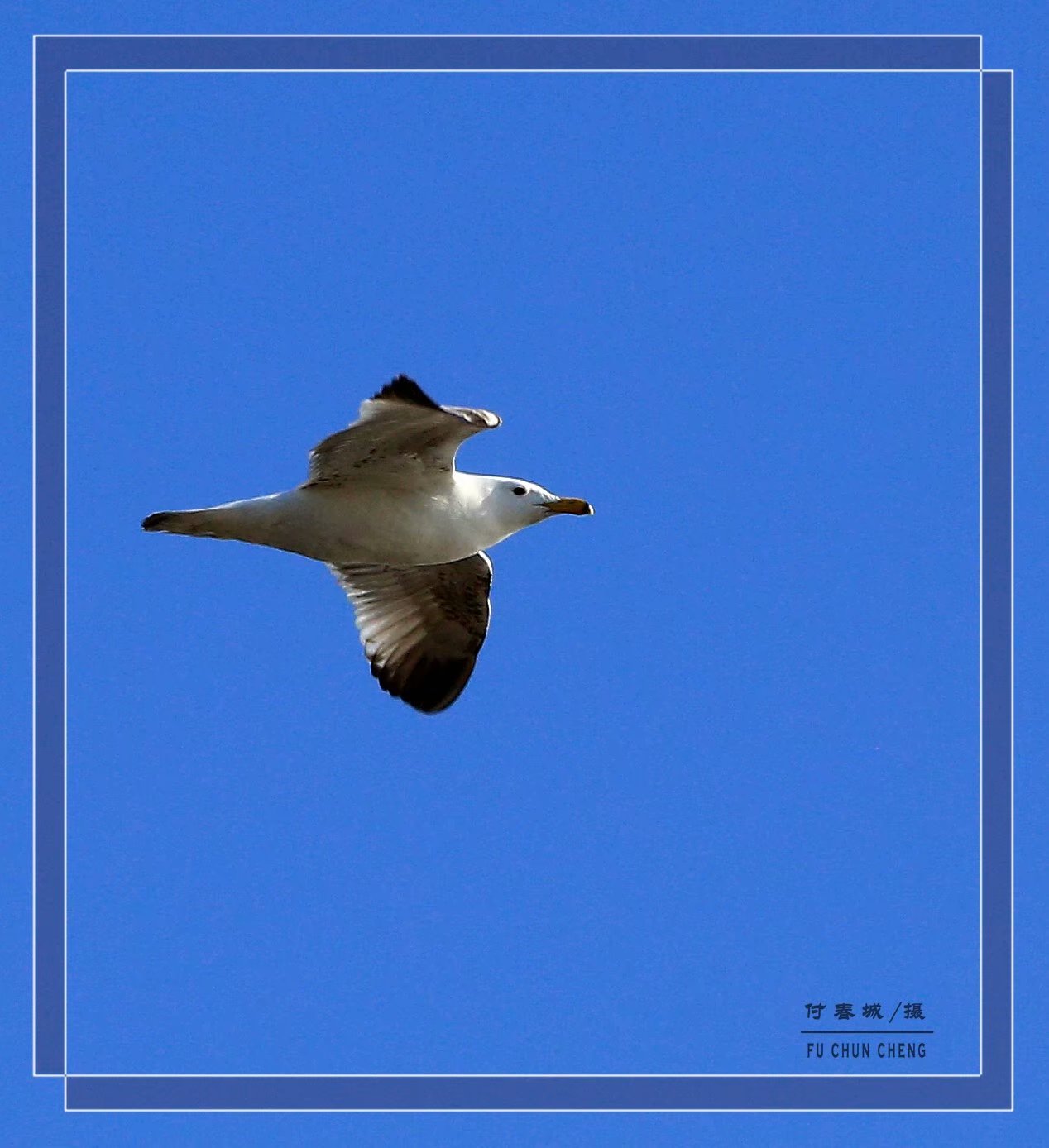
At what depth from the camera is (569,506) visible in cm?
499

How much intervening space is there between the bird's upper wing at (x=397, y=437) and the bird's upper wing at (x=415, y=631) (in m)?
1.10

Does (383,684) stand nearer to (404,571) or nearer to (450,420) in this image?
(404,571)

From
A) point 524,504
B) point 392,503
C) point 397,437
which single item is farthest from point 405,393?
point 524,504

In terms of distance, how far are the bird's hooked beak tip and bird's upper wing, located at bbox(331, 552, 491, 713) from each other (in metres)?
0.82

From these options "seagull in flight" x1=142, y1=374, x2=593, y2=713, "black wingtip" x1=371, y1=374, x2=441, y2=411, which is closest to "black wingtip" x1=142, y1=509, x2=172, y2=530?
"seagull in flight" x1=142, y1=374, x2=593, y2=713

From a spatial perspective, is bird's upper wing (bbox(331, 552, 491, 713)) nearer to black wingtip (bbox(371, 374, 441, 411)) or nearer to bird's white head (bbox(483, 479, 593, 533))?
bird's white head (bbox(483, 479, 593, 533))

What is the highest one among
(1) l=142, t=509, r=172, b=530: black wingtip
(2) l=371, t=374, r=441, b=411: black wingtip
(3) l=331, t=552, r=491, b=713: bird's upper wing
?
(2) l=371, t=374, r=441, b=411: black wingtip

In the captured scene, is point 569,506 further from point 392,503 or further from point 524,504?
point 392,503

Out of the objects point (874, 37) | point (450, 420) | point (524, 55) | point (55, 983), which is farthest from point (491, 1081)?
point (874, 37)

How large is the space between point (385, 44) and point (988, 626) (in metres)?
2.53

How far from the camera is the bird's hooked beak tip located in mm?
4984

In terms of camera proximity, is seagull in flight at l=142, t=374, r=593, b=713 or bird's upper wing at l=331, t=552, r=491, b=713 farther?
bird's upper wing at l=331, t=552, r=491, b=713

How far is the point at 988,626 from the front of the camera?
459cm

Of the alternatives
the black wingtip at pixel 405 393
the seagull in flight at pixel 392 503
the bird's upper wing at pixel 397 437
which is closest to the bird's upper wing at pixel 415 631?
the seagull in flight at pixel 392 503
